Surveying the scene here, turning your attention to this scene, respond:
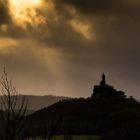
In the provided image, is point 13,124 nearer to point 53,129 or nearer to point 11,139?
point 11,139

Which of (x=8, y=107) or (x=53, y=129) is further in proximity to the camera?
(x=8, y=107)

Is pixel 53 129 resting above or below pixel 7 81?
below

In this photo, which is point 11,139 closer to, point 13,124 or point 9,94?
point 13,124

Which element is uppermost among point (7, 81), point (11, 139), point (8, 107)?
point (7, 81)

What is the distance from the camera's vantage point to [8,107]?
2111 cm

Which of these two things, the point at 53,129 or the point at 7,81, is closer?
the point at 53,129

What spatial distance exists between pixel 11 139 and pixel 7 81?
3299 mm

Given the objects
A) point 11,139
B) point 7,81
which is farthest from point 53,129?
point 7,81

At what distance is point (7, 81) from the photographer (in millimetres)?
22031

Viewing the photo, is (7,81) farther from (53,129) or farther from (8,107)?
(53,129)

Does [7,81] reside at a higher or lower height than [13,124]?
higher

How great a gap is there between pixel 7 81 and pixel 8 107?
1.56 meters

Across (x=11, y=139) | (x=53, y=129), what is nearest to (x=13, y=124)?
(x=11, y=139)

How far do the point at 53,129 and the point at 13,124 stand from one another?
7.20ft
